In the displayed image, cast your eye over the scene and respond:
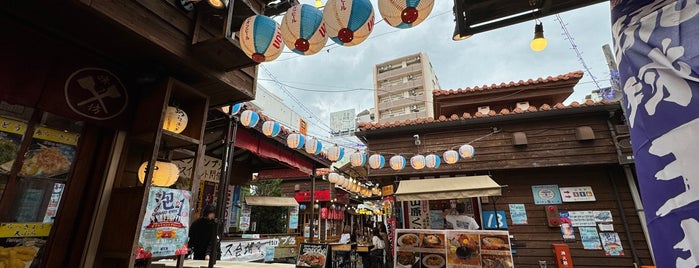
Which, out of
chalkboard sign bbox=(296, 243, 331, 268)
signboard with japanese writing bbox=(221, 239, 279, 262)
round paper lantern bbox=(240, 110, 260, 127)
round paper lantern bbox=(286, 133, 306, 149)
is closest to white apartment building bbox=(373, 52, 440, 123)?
round paper lantern bbox=(286, 133, 306, 149)

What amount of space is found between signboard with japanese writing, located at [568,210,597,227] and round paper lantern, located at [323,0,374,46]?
9267 millimetres

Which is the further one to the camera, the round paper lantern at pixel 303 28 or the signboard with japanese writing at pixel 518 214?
the signboard with japanese writing at pixel 518 214

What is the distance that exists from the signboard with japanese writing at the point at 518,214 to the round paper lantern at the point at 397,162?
3808 millimetres

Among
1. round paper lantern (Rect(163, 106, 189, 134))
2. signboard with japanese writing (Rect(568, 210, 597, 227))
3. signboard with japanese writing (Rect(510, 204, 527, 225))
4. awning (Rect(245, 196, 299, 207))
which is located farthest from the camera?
awning (Rect(245, 196, 299, 207))

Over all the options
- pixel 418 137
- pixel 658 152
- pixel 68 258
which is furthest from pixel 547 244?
pixel 68 258

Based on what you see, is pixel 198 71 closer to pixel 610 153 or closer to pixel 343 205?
pixel 610 153

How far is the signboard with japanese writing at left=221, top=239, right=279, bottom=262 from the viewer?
830 cm

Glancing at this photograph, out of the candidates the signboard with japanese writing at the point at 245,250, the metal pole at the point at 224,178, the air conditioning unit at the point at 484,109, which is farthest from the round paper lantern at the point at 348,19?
the air conditioning unit at the point at 484,109

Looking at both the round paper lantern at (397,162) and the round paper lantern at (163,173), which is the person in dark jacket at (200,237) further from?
the round paper lantern at (397,162)

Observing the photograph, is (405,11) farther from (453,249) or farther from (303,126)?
(303,126)

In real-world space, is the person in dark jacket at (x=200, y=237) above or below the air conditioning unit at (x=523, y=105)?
below

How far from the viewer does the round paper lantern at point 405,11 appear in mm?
3605

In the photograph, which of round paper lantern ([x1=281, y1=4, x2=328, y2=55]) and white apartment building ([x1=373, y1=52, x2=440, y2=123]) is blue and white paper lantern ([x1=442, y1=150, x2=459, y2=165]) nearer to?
round paper lantern ([x1=281, y1=4, x2=328, y2=55])

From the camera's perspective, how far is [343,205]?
26391 mm
